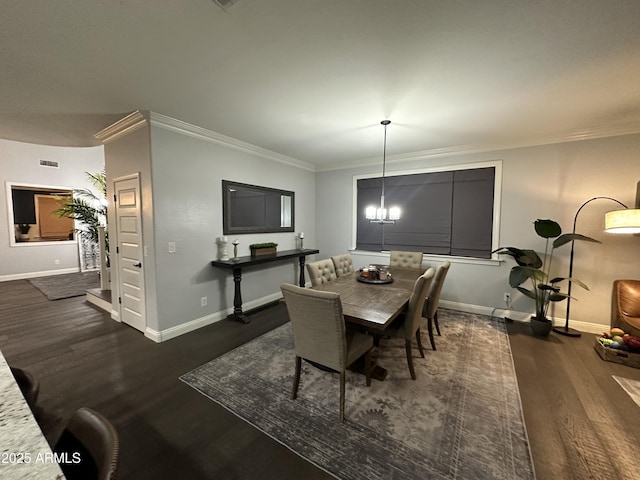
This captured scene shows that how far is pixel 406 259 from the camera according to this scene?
13.8 feet

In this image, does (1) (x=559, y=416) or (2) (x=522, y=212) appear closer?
(1) (x=559, y=416)

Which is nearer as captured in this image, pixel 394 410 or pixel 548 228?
pixel 394 410

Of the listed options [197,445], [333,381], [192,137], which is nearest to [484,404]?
[333,381]

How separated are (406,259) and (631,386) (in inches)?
101

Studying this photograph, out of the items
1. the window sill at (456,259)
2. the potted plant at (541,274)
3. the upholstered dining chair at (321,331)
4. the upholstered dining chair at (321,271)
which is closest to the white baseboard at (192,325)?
the upholstered dining chair at (321,271)

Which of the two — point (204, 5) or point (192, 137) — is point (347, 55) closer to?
point (204, 5)

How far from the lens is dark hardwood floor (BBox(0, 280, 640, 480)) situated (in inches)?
62.6

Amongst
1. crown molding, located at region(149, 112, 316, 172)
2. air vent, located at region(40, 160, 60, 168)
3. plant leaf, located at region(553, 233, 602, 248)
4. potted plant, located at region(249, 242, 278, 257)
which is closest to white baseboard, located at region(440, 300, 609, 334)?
plant leaf, located at region(553, 233, 602, 248)

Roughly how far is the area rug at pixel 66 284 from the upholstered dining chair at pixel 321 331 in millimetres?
5451

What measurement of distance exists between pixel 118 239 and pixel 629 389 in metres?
5.95

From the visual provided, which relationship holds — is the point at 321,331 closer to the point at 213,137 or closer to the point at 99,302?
the point at 213,137

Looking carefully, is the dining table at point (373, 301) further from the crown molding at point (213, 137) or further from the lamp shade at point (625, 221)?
the crown molding at point (213, 137)

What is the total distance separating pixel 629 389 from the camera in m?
2.26

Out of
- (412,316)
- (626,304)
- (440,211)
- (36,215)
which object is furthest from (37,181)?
(626,304)
